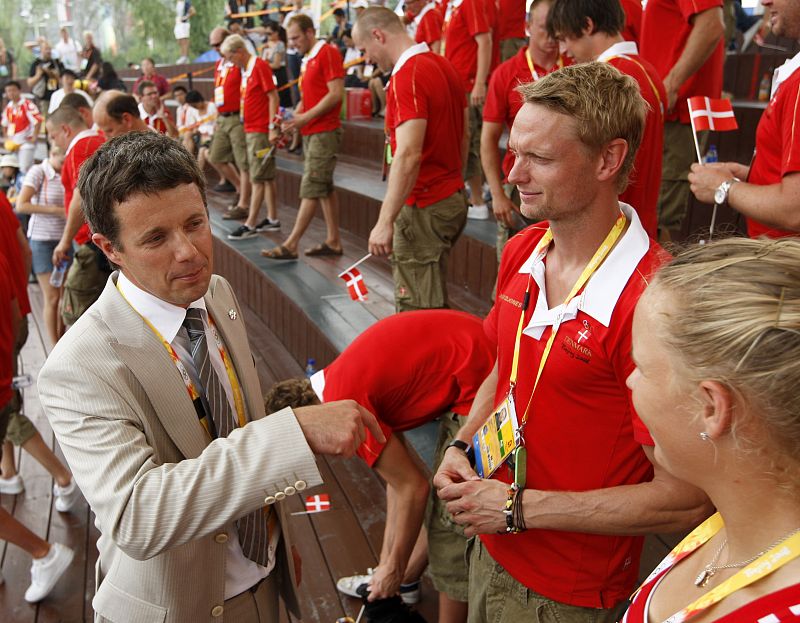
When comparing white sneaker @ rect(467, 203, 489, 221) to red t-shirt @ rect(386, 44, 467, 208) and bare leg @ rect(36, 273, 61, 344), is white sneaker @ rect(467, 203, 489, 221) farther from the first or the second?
bare leg @ rect(36, 273, 61, 344)

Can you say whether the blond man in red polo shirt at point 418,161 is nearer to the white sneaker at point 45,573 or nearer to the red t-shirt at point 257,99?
the white sneaker at point 45,573

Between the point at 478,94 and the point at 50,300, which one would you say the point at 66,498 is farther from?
the point at 478,94

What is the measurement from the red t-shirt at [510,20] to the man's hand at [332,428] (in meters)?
4.53

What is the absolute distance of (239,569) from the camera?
4.58 feet

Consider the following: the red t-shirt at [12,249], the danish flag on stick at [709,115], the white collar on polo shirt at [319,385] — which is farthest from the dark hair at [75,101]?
the danish flag on stick at [709,115]

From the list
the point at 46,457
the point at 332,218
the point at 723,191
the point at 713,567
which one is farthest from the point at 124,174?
the point at 332,218

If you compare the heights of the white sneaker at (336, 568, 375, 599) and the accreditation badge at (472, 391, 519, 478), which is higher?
the accreditation badge at (472, 391, 519, 478)

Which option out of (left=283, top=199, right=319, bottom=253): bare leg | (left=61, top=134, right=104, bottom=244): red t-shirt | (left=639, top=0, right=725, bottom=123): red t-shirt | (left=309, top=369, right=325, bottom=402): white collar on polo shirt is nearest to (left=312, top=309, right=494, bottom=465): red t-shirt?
(left=309, top=369, right=325, bottom=402): white collar on polo shirt

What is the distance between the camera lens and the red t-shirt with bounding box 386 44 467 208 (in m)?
3.18

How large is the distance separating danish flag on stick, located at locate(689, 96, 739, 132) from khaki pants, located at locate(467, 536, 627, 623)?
1.41 m

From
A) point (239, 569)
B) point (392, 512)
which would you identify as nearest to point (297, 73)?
point (392, 512)

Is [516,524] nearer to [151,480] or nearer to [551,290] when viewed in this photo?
[551,290]

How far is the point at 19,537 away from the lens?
2635 mm

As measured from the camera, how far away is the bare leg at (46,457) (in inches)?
127
